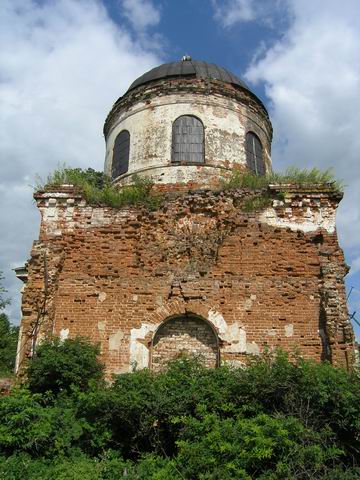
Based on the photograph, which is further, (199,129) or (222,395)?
(199,129)

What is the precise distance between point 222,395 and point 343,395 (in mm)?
1753

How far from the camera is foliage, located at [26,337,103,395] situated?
8406 mm


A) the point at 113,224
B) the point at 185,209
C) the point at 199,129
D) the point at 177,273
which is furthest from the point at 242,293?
the point at 199,129

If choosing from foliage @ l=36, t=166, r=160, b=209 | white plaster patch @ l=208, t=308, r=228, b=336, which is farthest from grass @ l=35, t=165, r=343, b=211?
white plaster patch @ l=208, t=308, r=228, b=336

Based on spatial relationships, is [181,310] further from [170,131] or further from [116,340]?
[170,131]

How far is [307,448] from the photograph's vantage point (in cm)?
592

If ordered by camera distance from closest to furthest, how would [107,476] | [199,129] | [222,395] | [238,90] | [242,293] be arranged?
[107,476], [222,395], [242,293], [199,129], [238,90]

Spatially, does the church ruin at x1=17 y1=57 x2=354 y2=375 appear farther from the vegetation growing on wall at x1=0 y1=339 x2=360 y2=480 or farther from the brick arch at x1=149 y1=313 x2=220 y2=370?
the vegetation growing on wall at x1=0 y1=339 x2=360 y2=480

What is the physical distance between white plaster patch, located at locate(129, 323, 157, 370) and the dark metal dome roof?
25.3 feet

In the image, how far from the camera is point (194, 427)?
663cm

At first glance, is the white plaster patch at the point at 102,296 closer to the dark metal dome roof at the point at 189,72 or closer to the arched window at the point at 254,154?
the arched window at the point at 254,154

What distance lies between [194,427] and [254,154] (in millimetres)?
8677

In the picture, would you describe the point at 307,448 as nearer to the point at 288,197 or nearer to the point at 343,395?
the point at 343,395

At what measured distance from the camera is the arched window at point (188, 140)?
12.5 m
